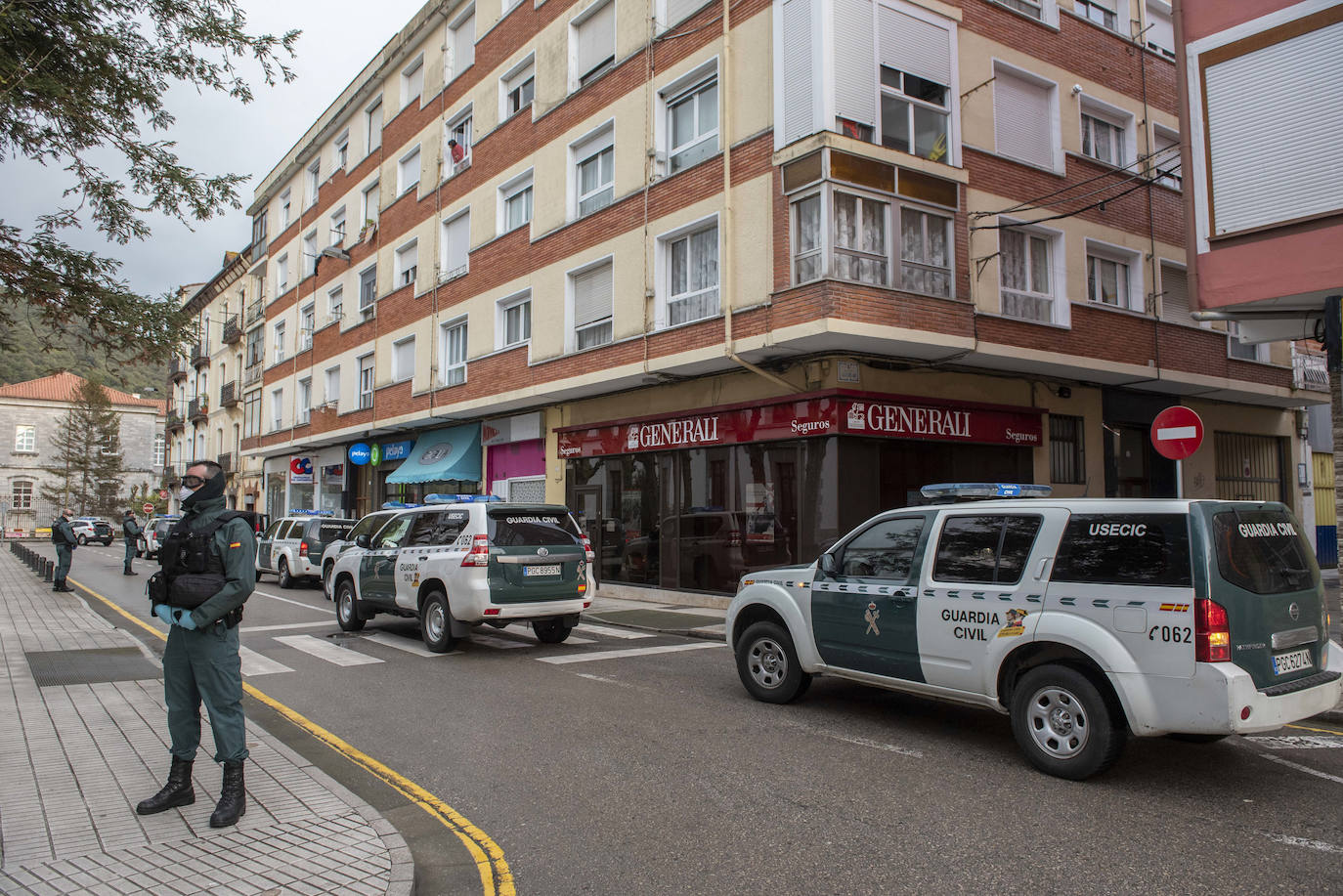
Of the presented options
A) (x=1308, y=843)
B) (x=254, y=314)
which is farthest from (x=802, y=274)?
(x=254, y=314)

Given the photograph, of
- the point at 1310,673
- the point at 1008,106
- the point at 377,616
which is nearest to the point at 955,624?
the point at 1310,673

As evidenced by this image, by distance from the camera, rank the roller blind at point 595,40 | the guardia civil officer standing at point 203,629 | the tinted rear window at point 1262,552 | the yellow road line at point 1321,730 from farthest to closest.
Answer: the roller blind at point 595,40 → the yellow road line at point 1321,730 → the tinted rear window at point 1262,552 → the guardia civil officer standing at point 203,629

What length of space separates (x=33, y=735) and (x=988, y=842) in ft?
20.3

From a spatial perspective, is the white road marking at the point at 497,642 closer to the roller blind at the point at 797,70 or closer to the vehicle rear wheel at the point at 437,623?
the vehicle rear wheel at the point at 437,623

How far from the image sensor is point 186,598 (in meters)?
4.51

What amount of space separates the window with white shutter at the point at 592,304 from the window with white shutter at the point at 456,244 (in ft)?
18.3

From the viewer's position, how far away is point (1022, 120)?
15.5 meters

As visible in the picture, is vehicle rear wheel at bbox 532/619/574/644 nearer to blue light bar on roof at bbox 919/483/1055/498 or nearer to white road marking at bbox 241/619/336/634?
white road marking at bbox 241/619/336/634

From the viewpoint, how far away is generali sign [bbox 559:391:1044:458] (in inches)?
531

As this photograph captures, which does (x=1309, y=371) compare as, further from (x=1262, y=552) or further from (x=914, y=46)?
(x=1262, y=552)

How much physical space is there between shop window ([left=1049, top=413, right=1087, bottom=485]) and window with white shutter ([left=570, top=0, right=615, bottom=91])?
1151cm

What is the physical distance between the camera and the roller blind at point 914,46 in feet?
43.8

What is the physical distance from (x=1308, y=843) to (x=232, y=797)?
5.38 m

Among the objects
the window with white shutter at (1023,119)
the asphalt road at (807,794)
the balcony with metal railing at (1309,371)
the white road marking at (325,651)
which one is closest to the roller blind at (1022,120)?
the window with white shutter at (1023,119)
